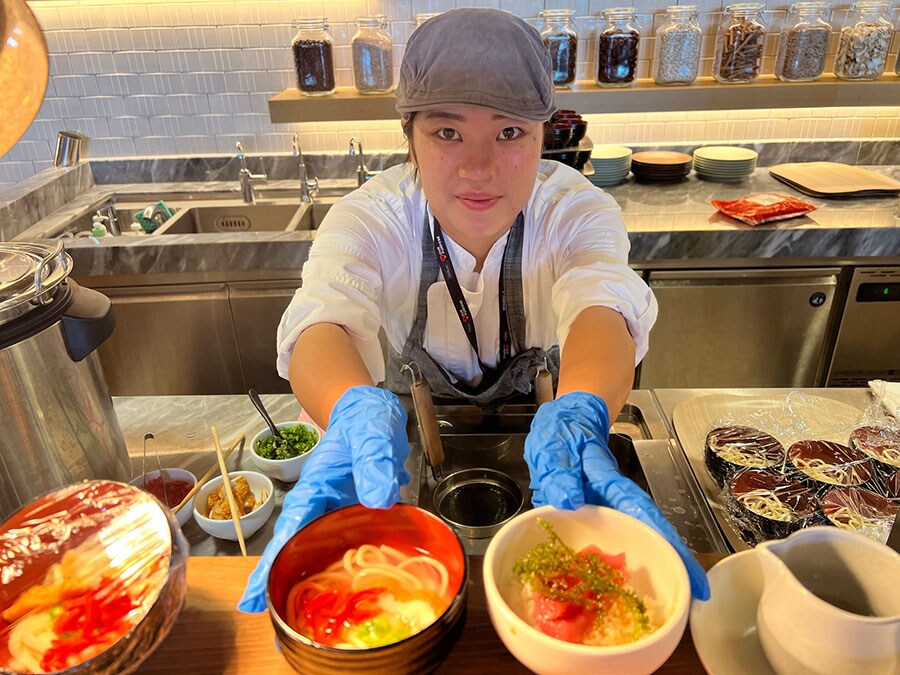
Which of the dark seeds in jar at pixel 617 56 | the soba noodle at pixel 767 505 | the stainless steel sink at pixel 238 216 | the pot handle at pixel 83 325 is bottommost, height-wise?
the stainless steel sink at pixel 238 216

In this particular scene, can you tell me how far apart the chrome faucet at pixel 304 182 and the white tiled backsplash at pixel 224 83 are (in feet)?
0.38

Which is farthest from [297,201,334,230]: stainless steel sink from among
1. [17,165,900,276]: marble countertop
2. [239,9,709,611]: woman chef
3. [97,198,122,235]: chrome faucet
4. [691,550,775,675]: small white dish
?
[691,550,775,675]: small white dish

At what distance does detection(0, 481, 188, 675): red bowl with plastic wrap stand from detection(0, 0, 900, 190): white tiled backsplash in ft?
9.09

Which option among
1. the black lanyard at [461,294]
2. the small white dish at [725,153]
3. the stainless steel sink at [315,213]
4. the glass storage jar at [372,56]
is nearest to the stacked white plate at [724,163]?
the small white dish at [725,153]

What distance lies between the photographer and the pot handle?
0.97 meters

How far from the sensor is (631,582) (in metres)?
0.65

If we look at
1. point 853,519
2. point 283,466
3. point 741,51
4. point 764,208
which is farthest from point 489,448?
point 741,51

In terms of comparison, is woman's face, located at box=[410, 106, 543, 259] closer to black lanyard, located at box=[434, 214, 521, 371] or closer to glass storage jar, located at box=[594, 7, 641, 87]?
black lanyard, located at box=[434, 214, 521, 371]

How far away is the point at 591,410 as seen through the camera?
913mm

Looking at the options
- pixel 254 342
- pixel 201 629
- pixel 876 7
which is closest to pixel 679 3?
pixel 876 7

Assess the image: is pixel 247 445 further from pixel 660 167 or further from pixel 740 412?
pixel 660 167

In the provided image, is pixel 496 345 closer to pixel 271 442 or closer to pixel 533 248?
pixel 533 248

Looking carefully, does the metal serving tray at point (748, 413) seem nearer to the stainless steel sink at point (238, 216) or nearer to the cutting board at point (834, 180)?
the cutting board at point (834, 180)

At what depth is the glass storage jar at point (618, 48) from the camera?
2.84 m
